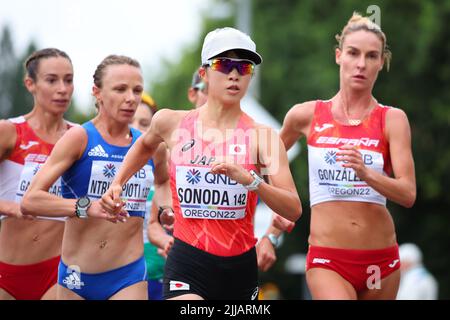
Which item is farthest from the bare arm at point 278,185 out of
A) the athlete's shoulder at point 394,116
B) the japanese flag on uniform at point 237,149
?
the athlete's shoulder at point 394,116

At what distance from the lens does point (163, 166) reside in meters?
8.73

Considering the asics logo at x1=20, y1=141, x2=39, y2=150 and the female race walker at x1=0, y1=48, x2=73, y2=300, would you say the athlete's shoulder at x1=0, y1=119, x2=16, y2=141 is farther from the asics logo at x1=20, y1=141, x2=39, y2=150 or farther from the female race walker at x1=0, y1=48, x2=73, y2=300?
the asics logo at x1=20, y1=141, x2=39, y2=150

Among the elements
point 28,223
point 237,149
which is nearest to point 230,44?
point 237,149

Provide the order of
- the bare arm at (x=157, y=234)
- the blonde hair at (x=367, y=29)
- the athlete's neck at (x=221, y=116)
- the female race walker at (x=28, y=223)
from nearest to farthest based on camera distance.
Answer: the athlete's neck at (x=221, y=116), the blonde hair at (x=367, y=29), the bare arm at (x=157, y=234), the female race walker at (x=28, y=223)

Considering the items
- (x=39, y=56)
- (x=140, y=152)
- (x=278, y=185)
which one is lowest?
(x=278, y=185)

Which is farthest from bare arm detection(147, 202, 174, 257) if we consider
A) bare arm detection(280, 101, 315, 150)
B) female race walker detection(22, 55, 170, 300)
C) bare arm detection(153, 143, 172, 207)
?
bare arm detection(280, 101, 315, 150)

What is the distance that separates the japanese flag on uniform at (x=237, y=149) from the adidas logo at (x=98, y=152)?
4.35 feet

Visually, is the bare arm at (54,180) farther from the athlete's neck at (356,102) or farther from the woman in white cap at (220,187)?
the athlete's neck at (356,102)

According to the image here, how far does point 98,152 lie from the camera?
25.6ft

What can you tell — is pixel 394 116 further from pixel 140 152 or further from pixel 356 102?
pixel 140 152

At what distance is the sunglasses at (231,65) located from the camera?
22.7 feet

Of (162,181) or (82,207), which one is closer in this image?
(82,207)

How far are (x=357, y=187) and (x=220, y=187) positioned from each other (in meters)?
1.23

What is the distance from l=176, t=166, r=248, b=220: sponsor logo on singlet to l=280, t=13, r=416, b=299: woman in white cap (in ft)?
3.07
